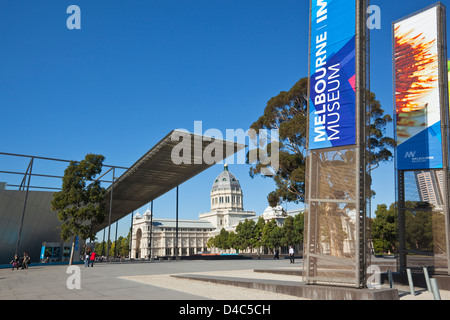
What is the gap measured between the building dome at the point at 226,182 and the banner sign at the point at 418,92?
143128mm

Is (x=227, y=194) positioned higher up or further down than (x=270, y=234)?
higher up

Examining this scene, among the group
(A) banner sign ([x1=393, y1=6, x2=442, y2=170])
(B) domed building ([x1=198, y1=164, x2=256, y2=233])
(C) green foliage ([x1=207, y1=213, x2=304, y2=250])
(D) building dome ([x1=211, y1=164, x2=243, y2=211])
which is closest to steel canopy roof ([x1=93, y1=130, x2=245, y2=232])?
(A) banner sign ([x1=393, y1=6, x2=442, y2=170])

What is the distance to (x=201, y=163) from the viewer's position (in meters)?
35.9

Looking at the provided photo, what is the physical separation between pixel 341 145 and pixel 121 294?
7.89 m

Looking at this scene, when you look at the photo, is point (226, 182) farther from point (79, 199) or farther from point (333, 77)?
point (333, 77)

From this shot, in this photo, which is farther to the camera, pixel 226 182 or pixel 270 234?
pixel 226 182

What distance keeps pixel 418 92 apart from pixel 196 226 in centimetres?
13255

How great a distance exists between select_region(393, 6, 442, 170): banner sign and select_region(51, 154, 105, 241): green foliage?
24963mm

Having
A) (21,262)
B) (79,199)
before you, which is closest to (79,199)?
(79,199)

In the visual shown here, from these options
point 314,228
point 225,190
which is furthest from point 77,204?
point 225,190

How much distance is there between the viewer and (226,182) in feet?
530

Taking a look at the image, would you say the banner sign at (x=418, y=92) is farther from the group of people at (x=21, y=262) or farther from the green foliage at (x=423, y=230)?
the group of people at (x=21, y=262)

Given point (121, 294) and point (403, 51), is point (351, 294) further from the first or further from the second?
point (403, 51)

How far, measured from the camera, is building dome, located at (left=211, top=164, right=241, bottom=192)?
527 ft
